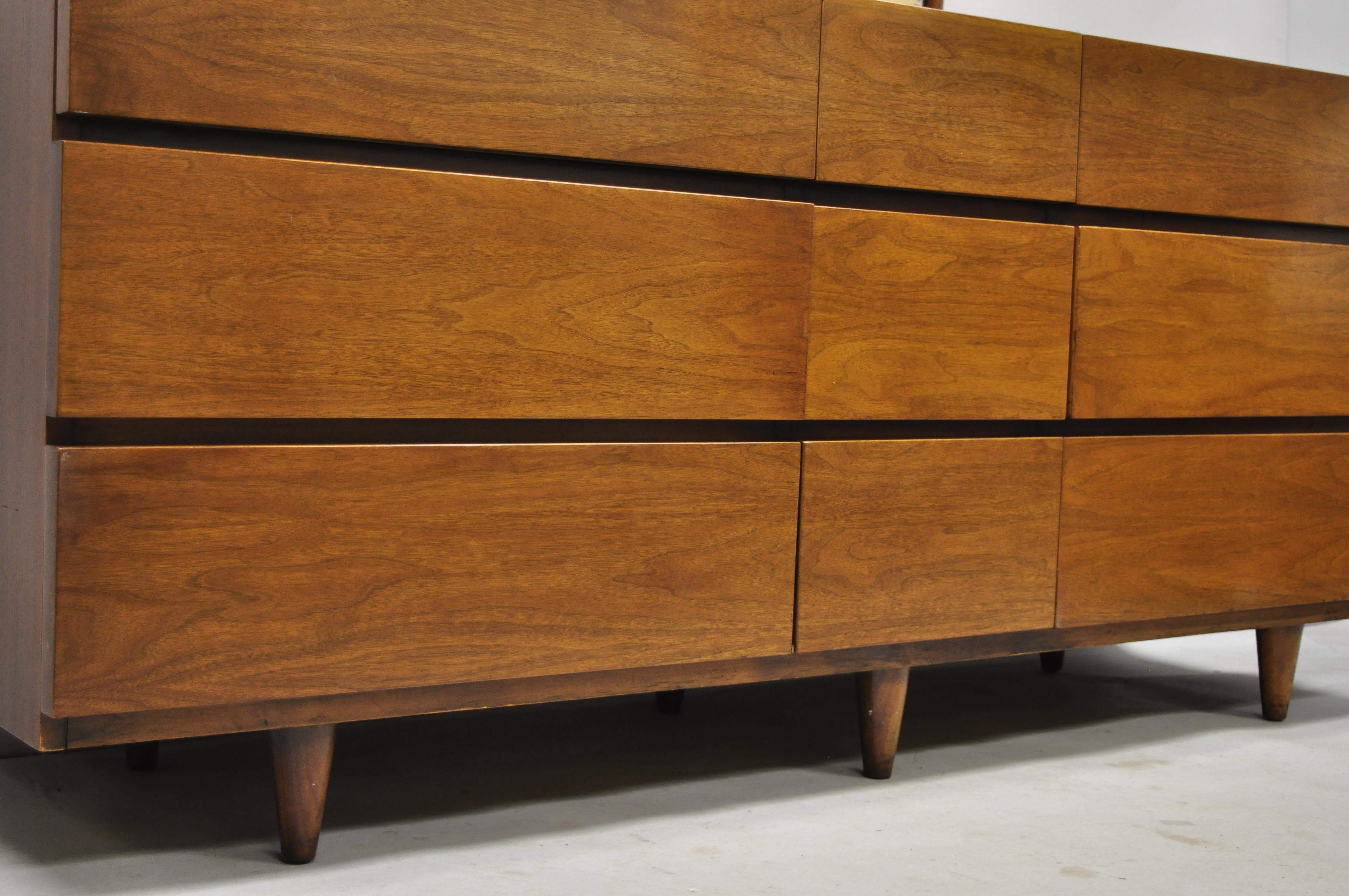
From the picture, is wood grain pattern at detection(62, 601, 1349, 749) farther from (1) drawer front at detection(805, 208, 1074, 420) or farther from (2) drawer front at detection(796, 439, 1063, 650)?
(1) drawer front at detection(805, 208, 1074, 420)

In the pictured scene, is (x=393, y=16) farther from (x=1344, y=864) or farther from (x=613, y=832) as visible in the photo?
(x=1344, y=864)

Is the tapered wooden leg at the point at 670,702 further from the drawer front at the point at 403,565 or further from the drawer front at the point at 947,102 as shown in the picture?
the drawer front at the point at 947,102

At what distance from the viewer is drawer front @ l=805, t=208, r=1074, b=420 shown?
55.9 inches

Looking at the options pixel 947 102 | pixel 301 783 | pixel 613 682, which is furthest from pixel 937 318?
pixel 301 783

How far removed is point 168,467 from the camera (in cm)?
110

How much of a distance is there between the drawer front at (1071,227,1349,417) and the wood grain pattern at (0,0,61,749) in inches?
42.6

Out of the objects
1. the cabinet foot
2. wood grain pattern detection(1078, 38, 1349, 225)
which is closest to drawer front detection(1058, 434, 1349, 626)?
wood grain pattern detection(1078, 38, 1349, 225)

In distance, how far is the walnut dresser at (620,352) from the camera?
3.58ft

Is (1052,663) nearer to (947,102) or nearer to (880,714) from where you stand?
(880,714)

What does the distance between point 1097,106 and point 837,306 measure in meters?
0.43

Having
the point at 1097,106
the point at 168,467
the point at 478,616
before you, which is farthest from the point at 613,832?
the point at 1097,106

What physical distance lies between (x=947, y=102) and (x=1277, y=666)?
3.16 ft

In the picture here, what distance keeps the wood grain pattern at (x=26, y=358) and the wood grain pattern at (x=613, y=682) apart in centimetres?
9

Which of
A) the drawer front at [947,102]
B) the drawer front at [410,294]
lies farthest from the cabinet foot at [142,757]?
the drawer front at [947,102]
